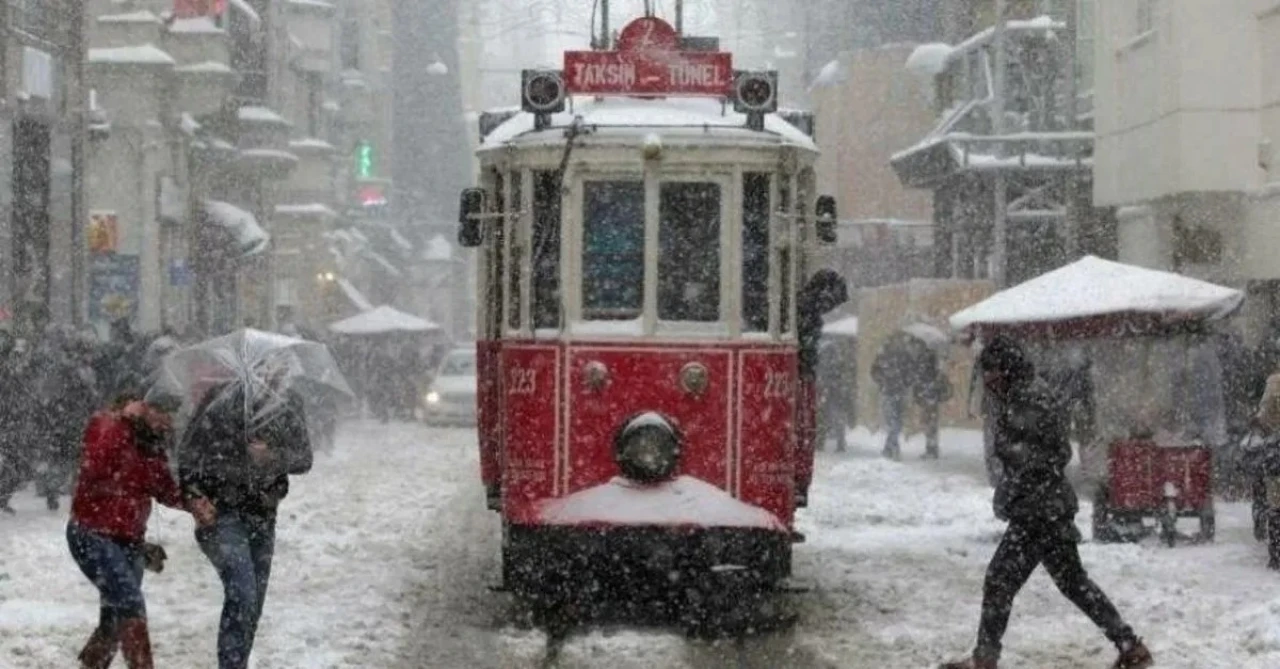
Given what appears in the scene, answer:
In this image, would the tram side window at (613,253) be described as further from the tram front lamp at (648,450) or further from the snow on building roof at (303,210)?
the snow on building roof at (303,210)

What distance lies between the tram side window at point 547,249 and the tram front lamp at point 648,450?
0.79 meters

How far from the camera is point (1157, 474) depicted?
1744cm

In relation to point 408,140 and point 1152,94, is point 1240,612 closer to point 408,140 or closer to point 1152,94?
point 1152,94

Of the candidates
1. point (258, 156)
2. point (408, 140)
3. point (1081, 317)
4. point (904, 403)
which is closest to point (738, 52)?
point (408, 140)

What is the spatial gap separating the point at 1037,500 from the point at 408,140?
244 feet

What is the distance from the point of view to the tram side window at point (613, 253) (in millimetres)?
12852

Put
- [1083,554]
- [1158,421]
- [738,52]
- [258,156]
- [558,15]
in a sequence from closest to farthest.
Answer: [1083,554] → [1158,421] → [258,156] → [558,15] → [738,52]

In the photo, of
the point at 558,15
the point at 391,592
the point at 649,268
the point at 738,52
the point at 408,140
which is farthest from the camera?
the point at 408,140

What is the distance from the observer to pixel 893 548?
17828 mm

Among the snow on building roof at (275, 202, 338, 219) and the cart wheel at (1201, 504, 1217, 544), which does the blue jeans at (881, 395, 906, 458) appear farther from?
the snow on building roof at (275, 202, 338, 219)

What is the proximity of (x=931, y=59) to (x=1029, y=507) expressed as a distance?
1300 inches

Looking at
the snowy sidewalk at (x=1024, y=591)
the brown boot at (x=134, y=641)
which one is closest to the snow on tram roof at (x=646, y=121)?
the snowy sidewalk at (x=1024, y=591)

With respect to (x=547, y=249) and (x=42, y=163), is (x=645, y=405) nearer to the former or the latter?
(x=547, y=249)

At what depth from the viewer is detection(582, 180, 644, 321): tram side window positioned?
12.9 m
